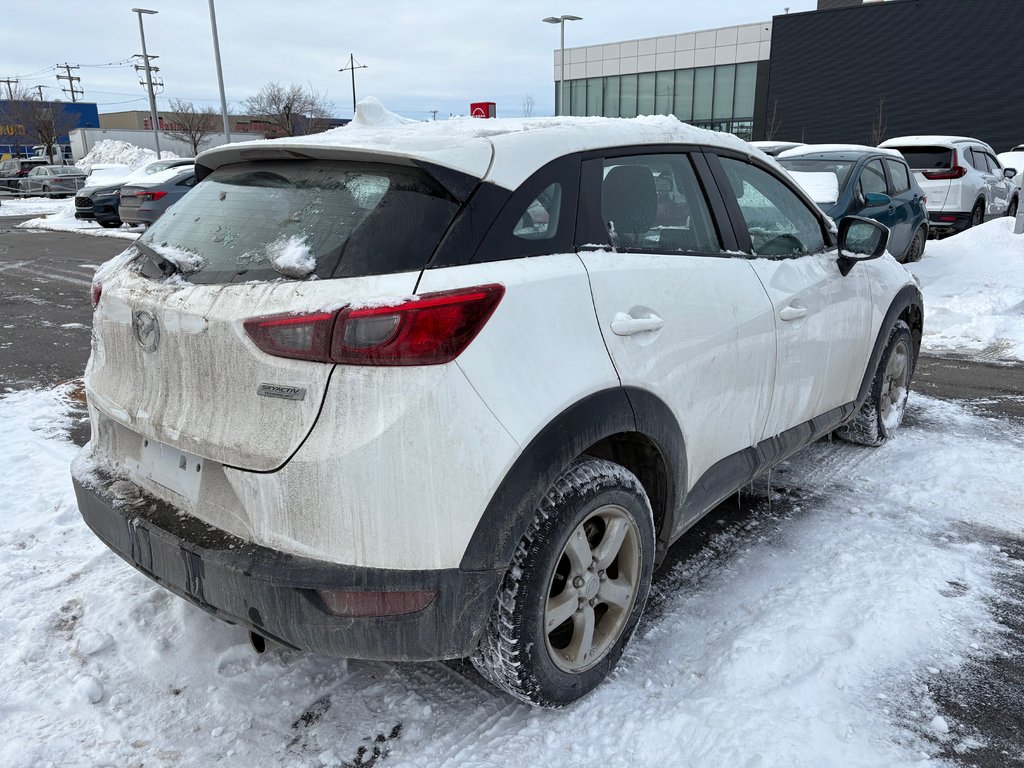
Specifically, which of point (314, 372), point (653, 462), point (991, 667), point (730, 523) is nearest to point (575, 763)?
point (653, 462)

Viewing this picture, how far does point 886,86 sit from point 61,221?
3600 cm

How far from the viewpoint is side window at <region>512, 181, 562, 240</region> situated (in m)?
2.16

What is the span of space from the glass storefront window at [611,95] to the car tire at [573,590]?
4785 cm

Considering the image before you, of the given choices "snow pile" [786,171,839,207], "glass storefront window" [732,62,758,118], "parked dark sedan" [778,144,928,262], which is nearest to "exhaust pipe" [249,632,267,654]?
"parked dark sedan" [778,144,928,262]

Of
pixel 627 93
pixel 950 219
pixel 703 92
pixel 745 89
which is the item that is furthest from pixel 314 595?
pixel 627 93

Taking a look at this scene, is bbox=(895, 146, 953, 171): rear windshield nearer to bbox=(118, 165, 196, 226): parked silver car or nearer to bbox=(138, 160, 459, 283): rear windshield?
bbox=(138, 160, 459, 283): rear windshield

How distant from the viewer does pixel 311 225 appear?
83.7 inches

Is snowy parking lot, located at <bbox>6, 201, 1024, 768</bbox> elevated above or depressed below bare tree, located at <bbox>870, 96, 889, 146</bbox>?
below

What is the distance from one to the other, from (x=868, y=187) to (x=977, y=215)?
5481mm

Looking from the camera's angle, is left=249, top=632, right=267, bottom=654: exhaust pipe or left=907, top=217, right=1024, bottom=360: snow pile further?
left=907, top=217, right=1024, bottom=360: snow pile

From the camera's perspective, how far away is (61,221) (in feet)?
71.7

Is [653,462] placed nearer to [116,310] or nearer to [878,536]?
[878,536]

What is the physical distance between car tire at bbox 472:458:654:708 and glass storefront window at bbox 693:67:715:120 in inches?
1814

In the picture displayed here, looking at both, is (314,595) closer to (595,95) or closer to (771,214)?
(771,214)
